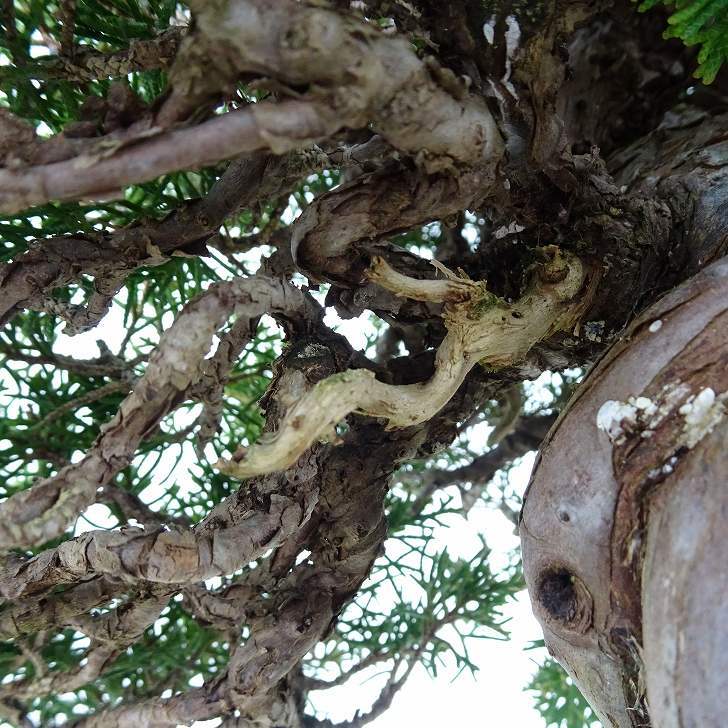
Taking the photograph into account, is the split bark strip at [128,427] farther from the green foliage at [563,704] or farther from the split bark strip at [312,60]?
the green foliage at [563,704]

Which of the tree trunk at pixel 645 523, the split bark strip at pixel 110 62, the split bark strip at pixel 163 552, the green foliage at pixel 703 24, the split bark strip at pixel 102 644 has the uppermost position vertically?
the split bark strip at pixel 110 62

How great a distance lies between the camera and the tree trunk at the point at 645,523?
438 mm

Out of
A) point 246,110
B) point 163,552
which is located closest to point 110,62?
point 246,110

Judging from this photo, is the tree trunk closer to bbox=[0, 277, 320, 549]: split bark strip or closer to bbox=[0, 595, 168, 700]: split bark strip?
bbox=[0, 277, 320, 549]: split bark strip

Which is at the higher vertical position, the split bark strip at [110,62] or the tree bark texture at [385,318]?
the split bark strip at [110,62]

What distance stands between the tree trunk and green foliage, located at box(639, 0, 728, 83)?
0.17m

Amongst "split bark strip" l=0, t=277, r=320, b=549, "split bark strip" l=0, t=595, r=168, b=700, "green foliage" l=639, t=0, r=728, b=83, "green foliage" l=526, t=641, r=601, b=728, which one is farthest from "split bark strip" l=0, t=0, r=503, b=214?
"green foliage" l=526, t=641, r=601, b=728

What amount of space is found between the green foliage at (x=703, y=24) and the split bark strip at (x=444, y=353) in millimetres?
191

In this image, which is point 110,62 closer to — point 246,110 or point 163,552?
point 246,110

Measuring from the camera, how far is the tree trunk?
44cm

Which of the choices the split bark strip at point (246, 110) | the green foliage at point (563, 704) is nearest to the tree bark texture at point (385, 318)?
the split bark strip at point (246, 110)

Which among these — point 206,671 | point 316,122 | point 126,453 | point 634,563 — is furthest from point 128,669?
point 316,122

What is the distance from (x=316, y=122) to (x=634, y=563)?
38 cm

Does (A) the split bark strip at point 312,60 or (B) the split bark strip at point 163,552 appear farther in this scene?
(B) the split bark strip at point 163,552
